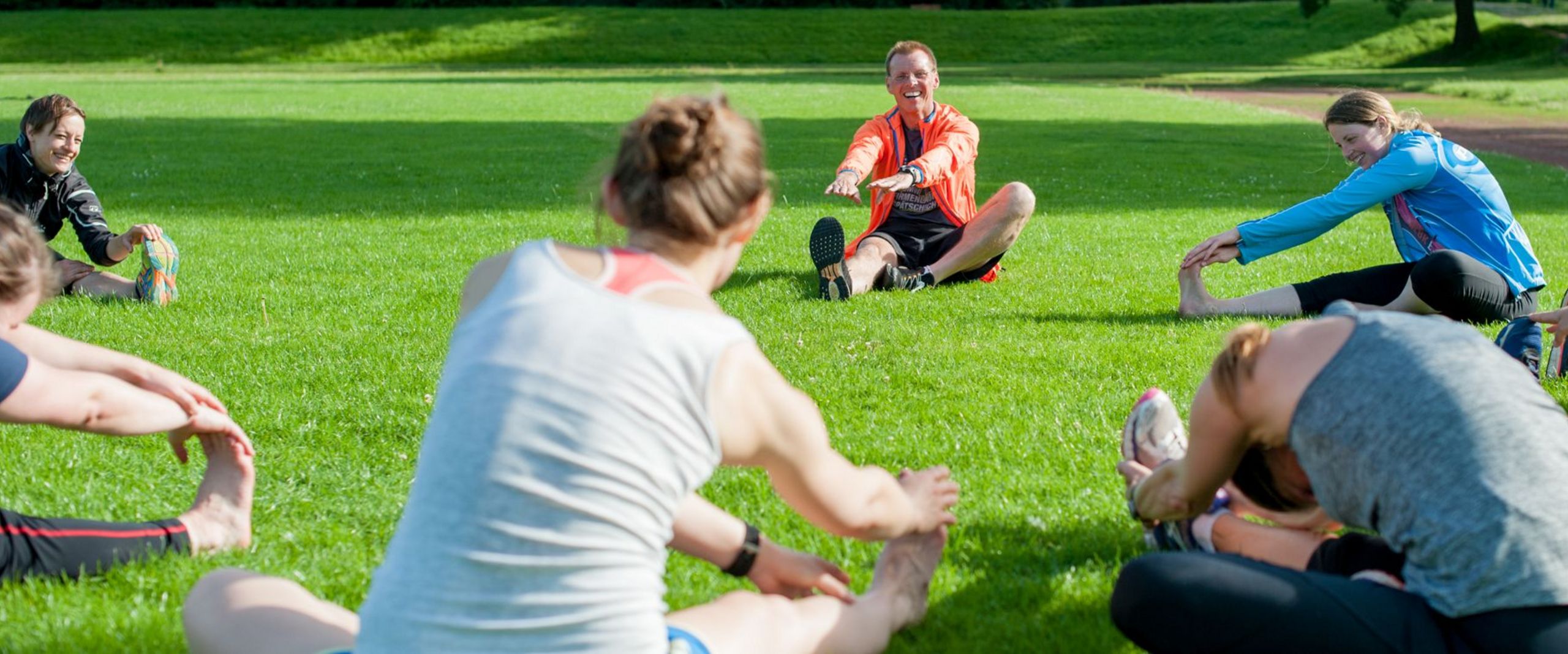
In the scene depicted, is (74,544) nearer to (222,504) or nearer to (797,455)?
(222,504)

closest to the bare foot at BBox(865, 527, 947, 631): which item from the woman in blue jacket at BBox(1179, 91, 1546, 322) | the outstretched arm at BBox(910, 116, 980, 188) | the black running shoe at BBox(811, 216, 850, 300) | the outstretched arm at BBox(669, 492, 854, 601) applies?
the outstretched arm at BBox(669, 492, 854, 601)

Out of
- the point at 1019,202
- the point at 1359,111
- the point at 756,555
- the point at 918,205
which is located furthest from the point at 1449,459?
the point at 918,205

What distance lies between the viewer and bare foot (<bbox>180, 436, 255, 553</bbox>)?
3.68m

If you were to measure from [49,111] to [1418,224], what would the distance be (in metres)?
6.98

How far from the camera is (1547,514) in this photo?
7.93 ft

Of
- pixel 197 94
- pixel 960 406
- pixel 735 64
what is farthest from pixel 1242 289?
pixel 735 64

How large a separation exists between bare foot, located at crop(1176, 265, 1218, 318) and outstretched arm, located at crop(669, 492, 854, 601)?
454cm

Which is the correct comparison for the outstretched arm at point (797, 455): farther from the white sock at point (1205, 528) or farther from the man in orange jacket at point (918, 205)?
the man in orange jacket at point (918, 205)

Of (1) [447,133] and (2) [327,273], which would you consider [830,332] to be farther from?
(1) [447,133]

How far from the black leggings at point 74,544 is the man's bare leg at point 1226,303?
5110 millimetres

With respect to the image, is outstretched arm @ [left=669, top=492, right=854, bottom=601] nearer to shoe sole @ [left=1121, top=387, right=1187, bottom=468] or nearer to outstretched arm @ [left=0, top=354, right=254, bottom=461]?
shoe sole @ [left=1121, top=387, right=1187, bottom=468]

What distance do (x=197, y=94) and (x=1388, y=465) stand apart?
32.0m

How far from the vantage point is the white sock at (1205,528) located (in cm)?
342

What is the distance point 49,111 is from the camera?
23.8 ft
